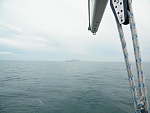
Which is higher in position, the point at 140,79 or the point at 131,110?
the point at 140,79

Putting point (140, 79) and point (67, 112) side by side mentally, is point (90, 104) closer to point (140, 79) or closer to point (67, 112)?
point (67, 112)

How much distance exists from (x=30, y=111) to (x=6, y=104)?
13.0 feet

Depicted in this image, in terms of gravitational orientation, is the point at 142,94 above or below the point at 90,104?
above

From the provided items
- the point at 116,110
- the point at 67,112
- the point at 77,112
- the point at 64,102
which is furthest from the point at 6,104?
the point at 116,110

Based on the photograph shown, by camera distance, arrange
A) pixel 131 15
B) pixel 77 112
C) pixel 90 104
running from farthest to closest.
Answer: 1. pixel 90 104
2. pixel 77 112
3. pixel 131 15

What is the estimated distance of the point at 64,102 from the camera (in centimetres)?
1151

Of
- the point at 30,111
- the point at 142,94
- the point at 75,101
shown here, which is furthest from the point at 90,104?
the point at 142,94

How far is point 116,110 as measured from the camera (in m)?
9.76

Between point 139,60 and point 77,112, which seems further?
point 77,112

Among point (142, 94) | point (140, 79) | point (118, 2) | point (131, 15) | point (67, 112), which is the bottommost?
point (67, 112)

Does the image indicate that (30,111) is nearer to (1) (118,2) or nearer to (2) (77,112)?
(2) (77,112)

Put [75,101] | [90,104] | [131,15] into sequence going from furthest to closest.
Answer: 1. [75,101]
2. [90,104]
3. [131,15]

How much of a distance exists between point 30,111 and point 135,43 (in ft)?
37.2

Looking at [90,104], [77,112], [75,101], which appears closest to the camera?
[77,112]
